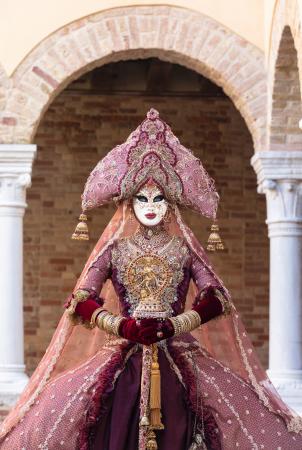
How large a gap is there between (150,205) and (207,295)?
1.49 ft

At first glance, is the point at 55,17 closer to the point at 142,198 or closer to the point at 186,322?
the point at 142,198

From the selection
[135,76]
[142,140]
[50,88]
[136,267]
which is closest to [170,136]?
[142,140]

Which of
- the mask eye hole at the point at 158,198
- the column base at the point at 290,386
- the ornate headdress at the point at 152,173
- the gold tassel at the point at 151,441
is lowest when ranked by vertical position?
the column base at the point at 290,386

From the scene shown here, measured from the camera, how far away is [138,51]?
9070 mm

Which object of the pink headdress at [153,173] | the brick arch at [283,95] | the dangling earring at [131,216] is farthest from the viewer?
the brick arch at [283,95]

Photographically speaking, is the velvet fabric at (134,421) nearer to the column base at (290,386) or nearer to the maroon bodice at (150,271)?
the maroon bodice at (150,271)

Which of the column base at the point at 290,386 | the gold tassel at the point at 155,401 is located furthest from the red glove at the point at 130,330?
the column base at the point at 290,386

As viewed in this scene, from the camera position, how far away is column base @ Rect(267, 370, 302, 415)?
8.88 m

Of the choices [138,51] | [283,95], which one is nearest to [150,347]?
[283,95]

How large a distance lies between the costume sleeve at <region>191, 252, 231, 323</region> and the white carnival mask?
0.83 feet

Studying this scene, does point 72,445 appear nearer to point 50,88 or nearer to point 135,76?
point 50,88

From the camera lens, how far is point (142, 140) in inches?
242

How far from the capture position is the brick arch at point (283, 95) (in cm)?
878

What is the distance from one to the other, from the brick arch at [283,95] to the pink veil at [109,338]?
2.82 meters
